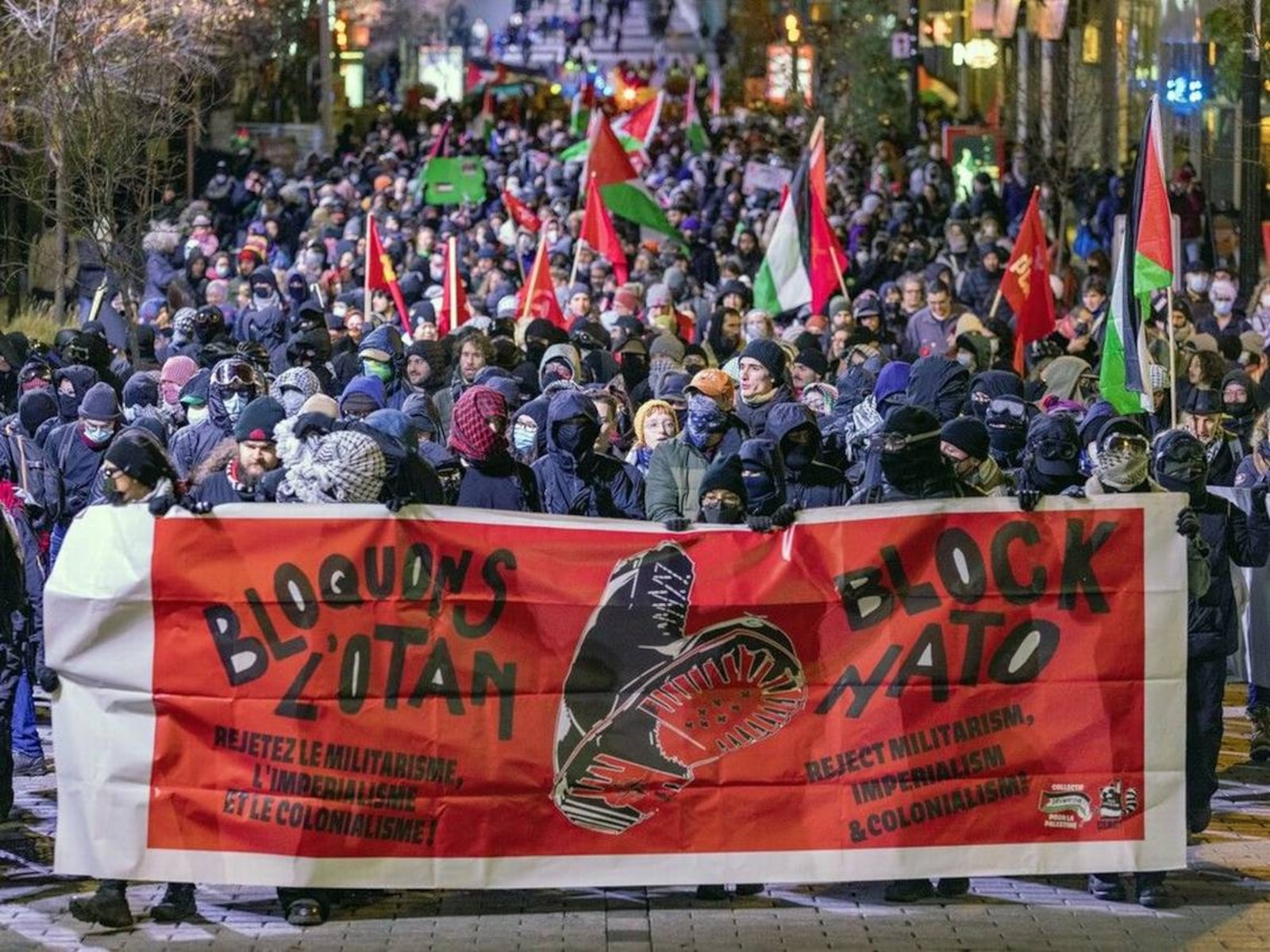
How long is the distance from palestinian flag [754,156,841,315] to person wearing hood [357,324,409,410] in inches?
Result: 191

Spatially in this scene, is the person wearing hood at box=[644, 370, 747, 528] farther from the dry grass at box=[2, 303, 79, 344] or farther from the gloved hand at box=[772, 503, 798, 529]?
the dry grass at box=[2, 303, 79, 344]

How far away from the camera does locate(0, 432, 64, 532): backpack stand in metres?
11.9

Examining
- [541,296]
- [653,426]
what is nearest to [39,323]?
[541,296]

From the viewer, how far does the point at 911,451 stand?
9133 mm

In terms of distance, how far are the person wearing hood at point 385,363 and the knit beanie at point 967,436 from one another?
5.71 metres

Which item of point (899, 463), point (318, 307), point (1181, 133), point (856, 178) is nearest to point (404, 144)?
point (856, 178)

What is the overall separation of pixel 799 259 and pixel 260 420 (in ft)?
35.6

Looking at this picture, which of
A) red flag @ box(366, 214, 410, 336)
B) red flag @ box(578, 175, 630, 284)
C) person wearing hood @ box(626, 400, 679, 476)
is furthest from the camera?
red flag @ box(578, 175, 630, 284)

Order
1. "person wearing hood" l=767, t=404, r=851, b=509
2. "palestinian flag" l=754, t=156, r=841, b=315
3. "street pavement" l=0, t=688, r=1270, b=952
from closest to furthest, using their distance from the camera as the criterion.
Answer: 1. "street pavement" l=0, t=688, r=1270, b=952
2. "person wearing hood" l=767, t=404, r=851, b=509
3. "palestinian flag" l=754, t=156, r=841, b=315

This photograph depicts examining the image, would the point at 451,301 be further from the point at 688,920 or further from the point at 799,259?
the point at 688,920

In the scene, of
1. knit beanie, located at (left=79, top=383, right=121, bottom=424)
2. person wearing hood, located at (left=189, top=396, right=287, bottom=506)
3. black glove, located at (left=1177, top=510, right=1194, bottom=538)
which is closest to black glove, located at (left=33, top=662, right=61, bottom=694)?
person wearing hood, located at (left=189, top=396, right=287, bottom=506)

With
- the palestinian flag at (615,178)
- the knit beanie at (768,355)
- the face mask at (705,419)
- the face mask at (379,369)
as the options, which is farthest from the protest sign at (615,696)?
the palestinian flag at (615,178)

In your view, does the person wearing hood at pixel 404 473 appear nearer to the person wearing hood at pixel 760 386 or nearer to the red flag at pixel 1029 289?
the person wearing hood at pixel 760 386

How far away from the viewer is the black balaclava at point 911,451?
9.12 metres
